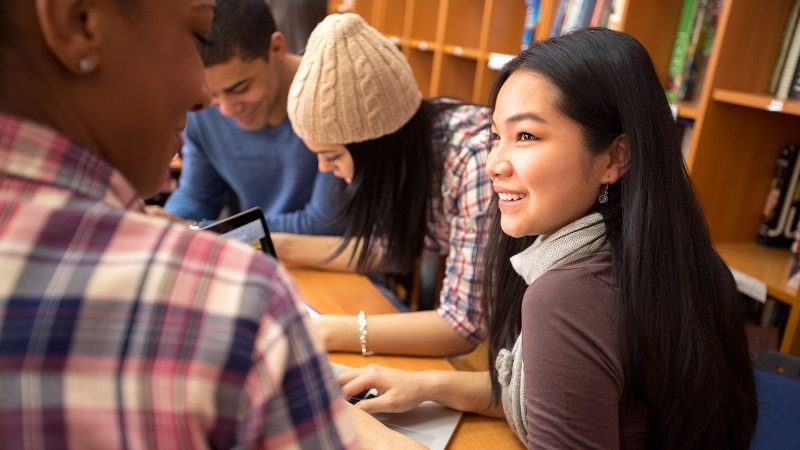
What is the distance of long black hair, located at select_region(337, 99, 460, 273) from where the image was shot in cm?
136

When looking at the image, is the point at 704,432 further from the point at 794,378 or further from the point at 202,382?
the point at 202,382

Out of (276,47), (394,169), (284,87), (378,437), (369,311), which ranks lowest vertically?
(369,311)

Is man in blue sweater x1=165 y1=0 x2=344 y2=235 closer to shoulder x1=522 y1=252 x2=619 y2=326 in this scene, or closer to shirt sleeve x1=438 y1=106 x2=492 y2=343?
shirt sleeve x1=438 y1=106 x2=492 y2=343

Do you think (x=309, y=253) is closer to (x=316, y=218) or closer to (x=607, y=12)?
(x=316, y=218)

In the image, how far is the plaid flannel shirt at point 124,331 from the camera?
30cm

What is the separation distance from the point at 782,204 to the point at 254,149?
1534 mm

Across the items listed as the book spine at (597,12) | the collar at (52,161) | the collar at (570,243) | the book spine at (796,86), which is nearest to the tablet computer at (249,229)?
the collar at (570,243)

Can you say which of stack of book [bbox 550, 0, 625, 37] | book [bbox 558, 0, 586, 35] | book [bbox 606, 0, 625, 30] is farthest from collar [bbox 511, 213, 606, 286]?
book [bbox 558, 0, 586, 35]

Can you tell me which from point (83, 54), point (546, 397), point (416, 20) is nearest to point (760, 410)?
point (546, 397)

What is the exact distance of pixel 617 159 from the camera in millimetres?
840

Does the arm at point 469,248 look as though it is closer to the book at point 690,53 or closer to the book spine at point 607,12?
the book at point 690,53

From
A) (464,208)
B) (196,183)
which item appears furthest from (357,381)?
(196,183)

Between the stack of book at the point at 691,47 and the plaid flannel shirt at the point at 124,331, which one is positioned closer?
the plaid flannel shirt at the point at 124,331

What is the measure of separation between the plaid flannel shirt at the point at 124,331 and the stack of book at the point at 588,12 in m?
1.69
